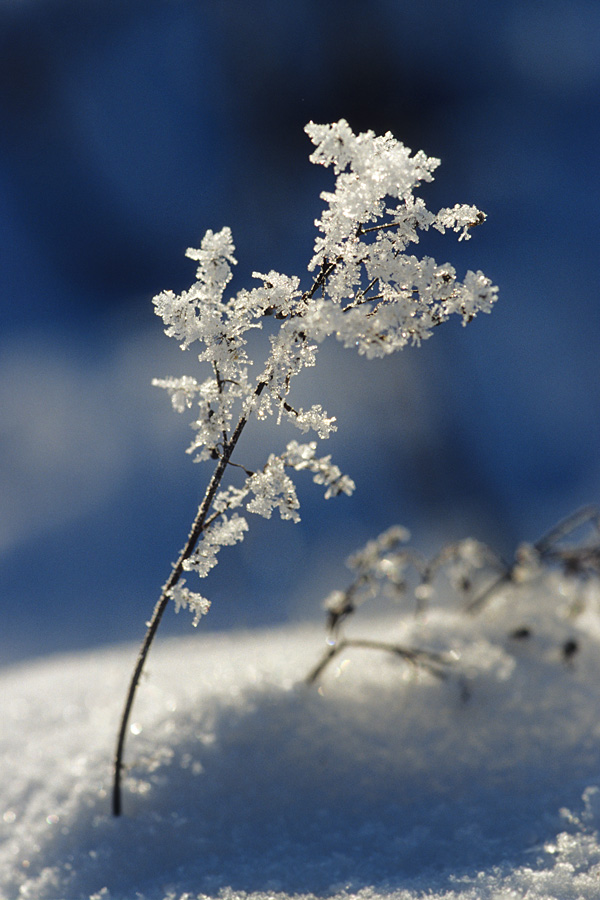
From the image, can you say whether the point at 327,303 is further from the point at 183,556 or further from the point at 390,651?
the point at 390,651

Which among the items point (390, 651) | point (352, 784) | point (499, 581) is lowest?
point (352, 784)

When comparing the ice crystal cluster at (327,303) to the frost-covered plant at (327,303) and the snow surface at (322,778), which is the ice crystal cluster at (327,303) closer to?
the frost-covered plant at (327,303)

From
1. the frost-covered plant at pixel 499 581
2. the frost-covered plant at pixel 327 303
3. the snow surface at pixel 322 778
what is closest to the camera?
the frost-covered plant at pixel 327 303

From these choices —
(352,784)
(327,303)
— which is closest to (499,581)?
(352,784)

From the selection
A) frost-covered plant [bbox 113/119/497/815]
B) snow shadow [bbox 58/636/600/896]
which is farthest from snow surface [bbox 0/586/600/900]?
frost-covered plant [bbox 113/119/497/815]

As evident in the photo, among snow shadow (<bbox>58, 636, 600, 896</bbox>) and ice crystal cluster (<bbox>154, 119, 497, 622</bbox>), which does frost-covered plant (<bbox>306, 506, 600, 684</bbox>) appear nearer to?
snow shadow (<bbox>58, 636, 600, 896</bbox>)

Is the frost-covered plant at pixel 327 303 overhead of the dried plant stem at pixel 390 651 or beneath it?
overhead

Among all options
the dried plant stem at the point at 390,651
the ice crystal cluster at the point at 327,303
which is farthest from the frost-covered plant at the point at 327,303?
the dried plant stem at the point at 390,651
